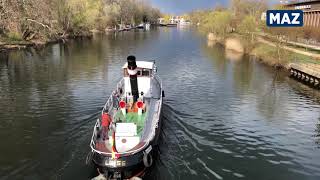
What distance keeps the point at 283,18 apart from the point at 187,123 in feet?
194

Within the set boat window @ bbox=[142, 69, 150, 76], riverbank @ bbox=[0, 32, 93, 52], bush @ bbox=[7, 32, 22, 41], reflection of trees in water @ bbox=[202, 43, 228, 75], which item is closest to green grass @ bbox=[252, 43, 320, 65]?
reflection of trees in water @ bbox=[202, 43, 228, 75]

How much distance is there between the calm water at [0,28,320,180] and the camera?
29594 mm

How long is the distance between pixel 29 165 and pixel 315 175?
2510 centimetres

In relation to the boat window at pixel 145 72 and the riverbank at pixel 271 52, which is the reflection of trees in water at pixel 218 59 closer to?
the riverbank at pixel 271 52

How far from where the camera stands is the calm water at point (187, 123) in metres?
29.6

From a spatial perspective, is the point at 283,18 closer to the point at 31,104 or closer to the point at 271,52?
the point at 271,52

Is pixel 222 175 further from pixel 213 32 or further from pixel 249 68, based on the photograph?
pixel 213 32

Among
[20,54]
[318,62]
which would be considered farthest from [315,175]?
[20,54]

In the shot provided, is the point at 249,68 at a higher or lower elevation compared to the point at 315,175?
higher

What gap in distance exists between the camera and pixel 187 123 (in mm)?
40281

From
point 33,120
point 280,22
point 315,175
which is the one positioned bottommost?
point 315,175

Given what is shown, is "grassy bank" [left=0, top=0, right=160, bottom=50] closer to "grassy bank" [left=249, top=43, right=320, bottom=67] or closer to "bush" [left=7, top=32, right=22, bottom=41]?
"bush" [left=7, top=32, right=22, bottom=41]

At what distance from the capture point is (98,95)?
51406mm

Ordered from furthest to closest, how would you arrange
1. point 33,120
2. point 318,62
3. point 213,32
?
1. point 213,32
2. point 318,62
3. point 33,120
